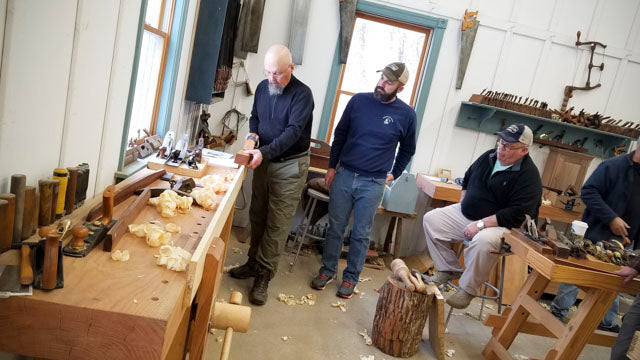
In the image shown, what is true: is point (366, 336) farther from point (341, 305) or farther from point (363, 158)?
point (363, 158)

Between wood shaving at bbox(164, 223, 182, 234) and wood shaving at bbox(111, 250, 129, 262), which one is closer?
wood shaving at bbox(111, 250, 129, 262)

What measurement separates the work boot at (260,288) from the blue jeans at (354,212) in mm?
655

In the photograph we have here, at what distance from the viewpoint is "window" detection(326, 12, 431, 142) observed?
4.92 metres

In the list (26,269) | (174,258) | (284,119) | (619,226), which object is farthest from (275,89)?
(619,226)

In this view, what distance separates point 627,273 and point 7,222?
10.3ft

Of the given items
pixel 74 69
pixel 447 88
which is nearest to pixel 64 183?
pixel 74 69

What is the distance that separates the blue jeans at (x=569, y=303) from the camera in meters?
3.89

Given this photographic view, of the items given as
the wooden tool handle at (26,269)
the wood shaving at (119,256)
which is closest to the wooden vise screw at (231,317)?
the wood shaving at (119,256)

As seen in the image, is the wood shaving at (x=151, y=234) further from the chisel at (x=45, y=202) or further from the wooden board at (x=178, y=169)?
the wooden board at (x=178, y=169)

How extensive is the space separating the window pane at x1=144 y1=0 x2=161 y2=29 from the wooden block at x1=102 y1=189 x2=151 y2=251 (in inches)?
52.2

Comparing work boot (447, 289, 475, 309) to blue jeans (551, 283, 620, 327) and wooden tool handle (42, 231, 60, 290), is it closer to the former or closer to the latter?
blue jeans (551, 283, 620, 327)

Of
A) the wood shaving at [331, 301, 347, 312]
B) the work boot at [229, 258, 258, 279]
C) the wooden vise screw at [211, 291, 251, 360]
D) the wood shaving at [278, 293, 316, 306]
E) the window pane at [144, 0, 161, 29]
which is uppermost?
the window pane at [144, 0, 161, 29]

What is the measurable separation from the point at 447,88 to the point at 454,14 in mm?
791

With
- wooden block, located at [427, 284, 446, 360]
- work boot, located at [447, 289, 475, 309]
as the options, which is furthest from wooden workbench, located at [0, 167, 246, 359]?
work boot, located at [447, 289, 475, 309]
